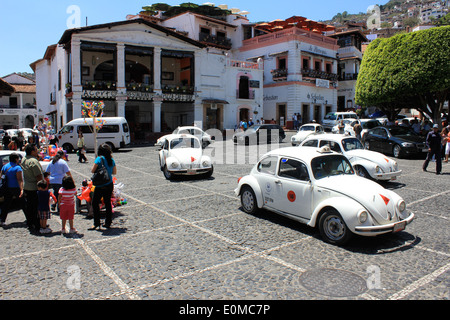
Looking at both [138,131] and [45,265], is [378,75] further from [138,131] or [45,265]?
[45,265]

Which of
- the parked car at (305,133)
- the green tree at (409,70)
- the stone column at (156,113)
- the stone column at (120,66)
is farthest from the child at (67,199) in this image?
the stone column at (156,113)

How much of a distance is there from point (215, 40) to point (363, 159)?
34.1 m

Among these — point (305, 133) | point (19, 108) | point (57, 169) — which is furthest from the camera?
point (19, 108)

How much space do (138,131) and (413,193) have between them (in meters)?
24.4

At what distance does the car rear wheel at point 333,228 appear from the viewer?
6229 millimetres

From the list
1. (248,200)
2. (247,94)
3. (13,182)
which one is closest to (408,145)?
(248,200)

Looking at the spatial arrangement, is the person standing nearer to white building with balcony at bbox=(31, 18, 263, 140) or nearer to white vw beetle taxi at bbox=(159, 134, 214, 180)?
white vw beetle taxi at bbox=(159, 134, 214, 180)

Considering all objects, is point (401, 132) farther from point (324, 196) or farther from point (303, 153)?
point (324, 196)

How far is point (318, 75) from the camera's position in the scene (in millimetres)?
42281

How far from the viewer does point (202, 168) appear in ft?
42.7

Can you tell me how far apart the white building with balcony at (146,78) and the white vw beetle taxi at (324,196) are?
77.9 ft

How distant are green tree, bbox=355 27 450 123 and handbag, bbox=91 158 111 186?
67.1 feet

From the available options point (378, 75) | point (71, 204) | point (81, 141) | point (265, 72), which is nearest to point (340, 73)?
point (265, 72)

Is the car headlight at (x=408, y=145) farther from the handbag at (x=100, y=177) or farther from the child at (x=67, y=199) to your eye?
the child at (x=67, y=199)
